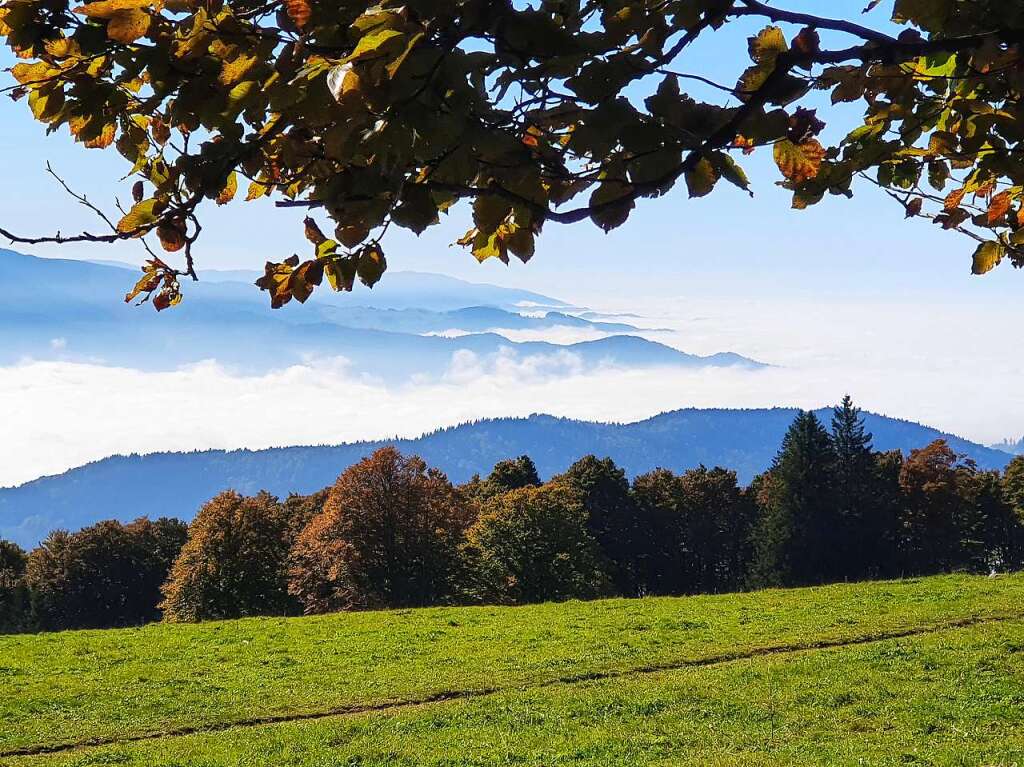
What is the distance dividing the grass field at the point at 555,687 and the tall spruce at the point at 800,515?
3586 cm

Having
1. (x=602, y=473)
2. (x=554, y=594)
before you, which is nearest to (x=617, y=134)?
(x=554, y=594)

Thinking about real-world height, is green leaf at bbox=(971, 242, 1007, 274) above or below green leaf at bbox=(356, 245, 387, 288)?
above

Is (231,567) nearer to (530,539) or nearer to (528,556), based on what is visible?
(528,556)

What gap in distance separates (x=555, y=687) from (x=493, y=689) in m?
1.30

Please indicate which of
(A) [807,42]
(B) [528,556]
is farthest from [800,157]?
(B) [528,556]

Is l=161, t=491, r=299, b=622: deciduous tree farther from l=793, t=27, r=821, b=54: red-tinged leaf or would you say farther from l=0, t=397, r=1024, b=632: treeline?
l=793, t=27, r=821, b=54: red-tinged leaf

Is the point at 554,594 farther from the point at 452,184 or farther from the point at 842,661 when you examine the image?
the point at 452,184

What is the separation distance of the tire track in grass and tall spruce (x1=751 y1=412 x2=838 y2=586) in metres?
41.6

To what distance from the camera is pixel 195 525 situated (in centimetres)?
5128

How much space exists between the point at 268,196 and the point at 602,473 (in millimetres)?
67761

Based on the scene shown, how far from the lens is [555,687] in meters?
17.2

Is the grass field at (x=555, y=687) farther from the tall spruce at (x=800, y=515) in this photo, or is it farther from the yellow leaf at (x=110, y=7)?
the tall spruce at (x=800, y=515)

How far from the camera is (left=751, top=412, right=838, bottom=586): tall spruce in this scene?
62.4 m

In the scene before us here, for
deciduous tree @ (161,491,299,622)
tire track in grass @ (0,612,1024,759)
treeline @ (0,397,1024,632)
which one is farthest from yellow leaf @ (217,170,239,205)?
deciduous tree @ (161,491,299,622)
